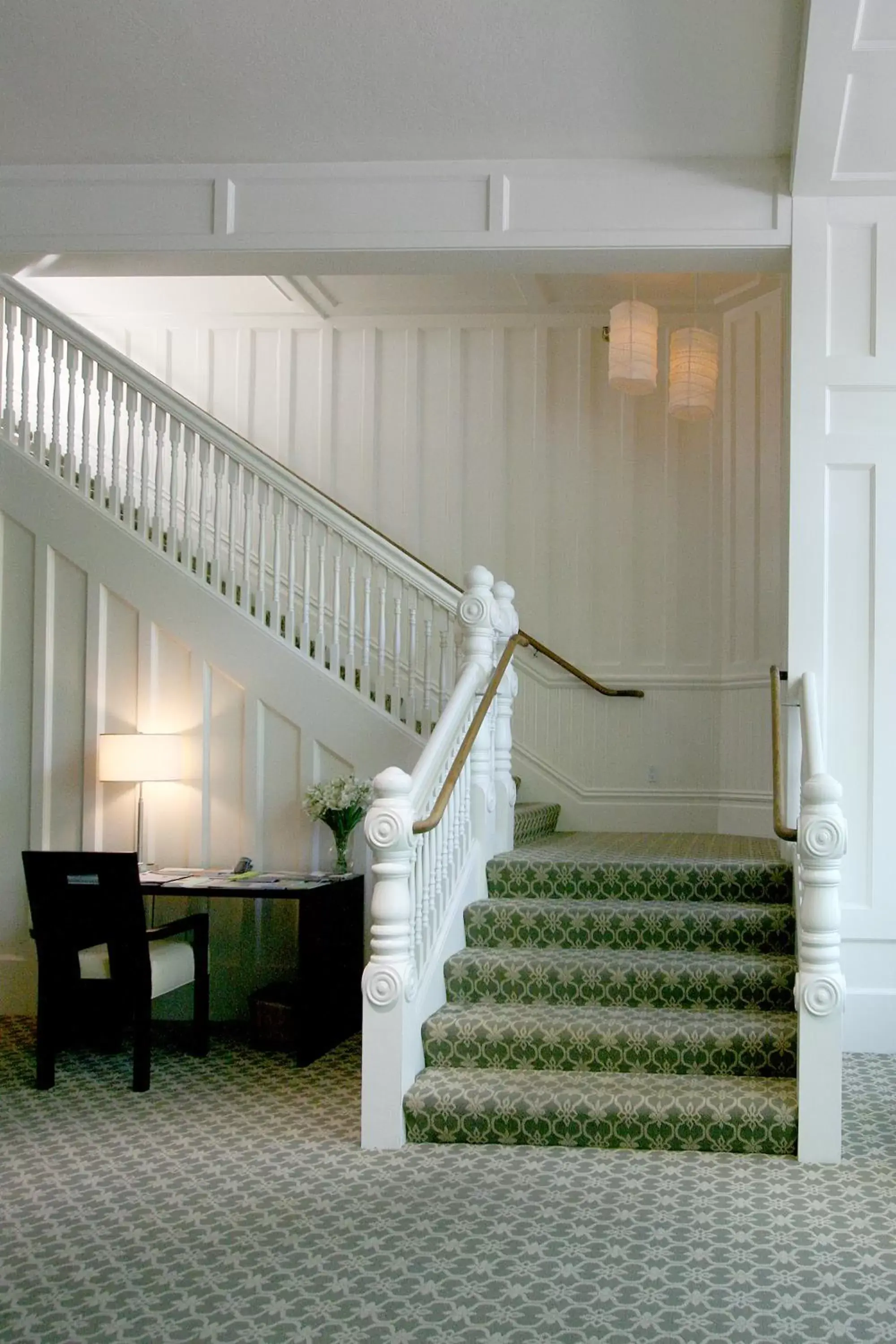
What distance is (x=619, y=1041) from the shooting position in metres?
5.15

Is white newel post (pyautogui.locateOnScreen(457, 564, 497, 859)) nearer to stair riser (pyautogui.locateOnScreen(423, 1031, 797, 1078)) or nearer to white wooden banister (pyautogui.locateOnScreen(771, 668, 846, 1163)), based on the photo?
stair riser (pyautogui.locateOnScreen(423, 1031, 797, 1078))

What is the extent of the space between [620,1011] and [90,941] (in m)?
2.32

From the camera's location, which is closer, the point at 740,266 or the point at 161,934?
the point at 161,934

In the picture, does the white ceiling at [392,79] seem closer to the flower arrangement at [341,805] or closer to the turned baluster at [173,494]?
the turned baluster at [173,494]

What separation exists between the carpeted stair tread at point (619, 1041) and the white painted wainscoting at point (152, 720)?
6.59 ft

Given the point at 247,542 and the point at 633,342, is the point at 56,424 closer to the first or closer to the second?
the point at 247,542

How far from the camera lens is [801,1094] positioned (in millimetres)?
4680

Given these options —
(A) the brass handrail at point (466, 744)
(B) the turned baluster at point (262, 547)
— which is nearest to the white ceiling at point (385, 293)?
(B) the turned baluster at point (262, 547)

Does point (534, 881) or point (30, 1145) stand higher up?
point (534, 881)

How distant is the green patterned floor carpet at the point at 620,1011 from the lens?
15.8 feet

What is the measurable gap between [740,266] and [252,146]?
2.47 metres

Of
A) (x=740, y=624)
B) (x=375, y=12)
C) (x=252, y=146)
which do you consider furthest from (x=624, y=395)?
(x=375, y=12)

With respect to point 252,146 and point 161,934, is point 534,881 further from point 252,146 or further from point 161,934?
point 252,146

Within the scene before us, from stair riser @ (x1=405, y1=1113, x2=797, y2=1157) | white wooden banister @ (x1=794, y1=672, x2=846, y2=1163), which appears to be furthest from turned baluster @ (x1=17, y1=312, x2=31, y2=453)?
white wooden banister @ (x1=794, y1=672, x2=846, y2=1163)
